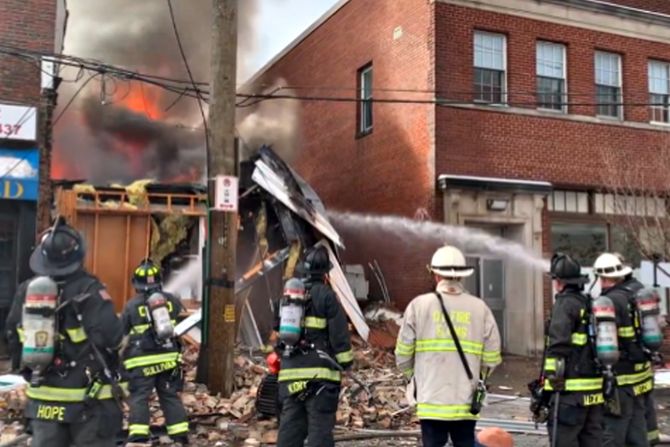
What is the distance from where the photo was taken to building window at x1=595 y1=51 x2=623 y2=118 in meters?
14.7

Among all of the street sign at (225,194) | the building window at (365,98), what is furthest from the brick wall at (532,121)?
the street sign at (225,194)

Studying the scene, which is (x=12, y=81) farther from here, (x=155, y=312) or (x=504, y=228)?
(x=504, y=228)

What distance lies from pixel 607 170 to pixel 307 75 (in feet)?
28.1

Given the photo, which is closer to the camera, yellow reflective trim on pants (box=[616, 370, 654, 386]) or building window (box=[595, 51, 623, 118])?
yellow reflective trim on pants (box=[616, 370, 654, 386])

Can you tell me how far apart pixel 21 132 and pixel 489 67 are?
8493 millimetres

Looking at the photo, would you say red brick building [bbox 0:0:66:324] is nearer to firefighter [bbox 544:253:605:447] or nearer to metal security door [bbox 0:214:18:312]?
metal security door [bbox 0:214:18:312]

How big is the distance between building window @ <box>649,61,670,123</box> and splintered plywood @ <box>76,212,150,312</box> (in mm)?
10873

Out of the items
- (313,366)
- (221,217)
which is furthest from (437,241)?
(313,366)

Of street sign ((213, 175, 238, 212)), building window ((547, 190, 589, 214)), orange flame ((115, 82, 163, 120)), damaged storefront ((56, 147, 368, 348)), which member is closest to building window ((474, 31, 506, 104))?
building window ((547, 190, 589, 214))

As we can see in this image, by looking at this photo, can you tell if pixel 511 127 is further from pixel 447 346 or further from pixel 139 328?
pixel 447 346

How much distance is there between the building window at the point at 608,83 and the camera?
48.3ft

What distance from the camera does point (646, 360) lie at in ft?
19.1

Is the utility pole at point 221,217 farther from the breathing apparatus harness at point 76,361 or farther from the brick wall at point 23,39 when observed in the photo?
the brick wall at point 23,39

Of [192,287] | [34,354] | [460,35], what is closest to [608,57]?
[460,35]
